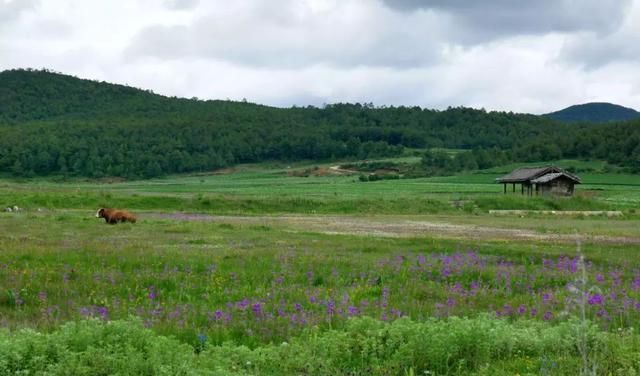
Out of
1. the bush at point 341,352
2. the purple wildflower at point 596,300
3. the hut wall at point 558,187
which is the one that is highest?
the bush at point 341,352

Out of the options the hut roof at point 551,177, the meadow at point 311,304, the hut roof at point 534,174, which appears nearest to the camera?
the meadow at point 311,304

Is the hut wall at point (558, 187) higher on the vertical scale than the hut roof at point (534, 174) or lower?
lower

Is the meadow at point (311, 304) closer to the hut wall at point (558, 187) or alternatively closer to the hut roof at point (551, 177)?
the hut roof at point (551, 177)

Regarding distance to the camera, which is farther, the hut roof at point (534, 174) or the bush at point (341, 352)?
the hut roof at point (534, 174)

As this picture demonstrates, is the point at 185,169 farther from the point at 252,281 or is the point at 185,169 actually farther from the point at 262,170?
the point at 252,281

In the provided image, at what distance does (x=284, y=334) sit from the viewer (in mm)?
10234

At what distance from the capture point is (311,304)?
12.3 meters

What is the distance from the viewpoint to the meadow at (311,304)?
7945mm

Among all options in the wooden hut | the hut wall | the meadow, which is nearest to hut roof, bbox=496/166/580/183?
the wooden hut

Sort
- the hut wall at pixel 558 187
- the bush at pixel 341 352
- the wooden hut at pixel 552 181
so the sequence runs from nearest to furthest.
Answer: the bush at pixel 341 352
the wooden hut at pixel 552 181
the hut wall at pixel 558 187

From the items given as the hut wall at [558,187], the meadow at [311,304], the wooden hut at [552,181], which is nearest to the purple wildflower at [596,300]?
the meadow at [311,304]

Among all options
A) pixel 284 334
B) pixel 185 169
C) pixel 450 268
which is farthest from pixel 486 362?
pixel 185 169

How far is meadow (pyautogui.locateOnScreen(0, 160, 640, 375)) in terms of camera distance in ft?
26.1

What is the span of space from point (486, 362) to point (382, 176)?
140 m
